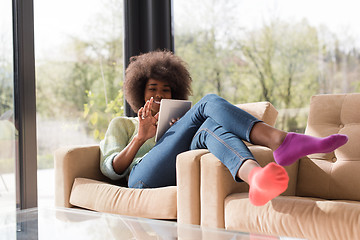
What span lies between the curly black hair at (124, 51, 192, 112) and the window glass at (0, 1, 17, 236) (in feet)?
2.43

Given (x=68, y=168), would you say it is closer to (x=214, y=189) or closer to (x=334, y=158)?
(x=214, y=189)

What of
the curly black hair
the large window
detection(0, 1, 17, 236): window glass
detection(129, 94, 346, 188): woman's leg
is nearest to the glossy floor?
detection(129, 94, 346, 188): woman's leg

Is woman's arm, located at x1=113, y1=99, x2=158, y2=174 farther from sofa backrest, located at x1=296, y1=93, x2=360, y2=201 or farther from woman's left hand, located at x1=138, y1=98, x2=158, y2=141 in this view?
sofa backrest, located at x1=296, y1=93, x2=360, y2=201

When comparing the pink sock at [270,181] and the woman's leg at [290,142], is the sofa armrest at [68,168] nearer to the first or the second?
the woman's leg at [290,142]

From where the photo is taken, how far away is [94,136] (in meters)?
3.30

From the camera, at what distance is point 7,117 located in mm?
2555

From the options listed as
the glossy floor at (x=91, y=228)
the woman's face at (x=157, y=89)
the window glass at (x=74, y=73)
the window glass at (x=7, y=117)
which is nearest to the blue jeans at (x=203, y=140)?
the glossy floor at (x=91, y=228)

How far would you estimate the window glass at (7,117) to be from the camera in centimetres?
254

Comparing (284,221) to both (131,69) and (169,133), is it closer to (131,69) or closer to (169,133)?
(169,133)

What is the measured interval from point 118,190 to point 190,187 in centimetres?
49

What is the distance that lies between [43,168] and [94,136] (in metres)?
0.54

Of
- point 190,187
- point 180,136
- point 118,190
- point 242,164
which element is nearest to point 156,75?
point 180,136

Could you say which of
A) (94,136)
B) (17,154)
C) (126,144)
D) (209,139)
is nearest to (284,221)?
(209,139)

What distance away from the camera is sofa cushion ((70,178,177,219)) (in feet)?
5.89
